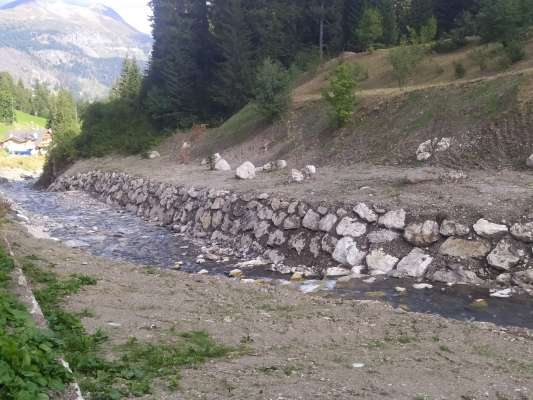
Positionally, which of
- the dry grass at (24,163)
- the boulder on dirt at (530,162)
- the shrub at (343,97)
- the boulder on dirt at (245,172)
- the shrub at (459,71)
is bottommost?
the dry grass at (24,163)

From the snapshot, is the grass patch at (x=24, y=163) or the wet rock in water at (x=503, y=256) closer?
the wet rock in water at (x=503, y=256)

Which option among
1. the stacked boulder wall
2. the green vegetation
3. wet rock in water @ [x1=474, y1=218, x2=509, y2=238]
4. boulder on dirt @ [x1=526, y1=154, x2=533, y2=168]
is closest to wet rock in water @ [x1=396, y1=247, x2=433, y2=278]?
the stacked boulder wall

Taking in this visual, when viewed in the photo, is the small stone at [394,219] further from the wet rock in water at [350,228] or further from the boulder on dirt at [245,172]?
the boulder on dirt at [245,172]

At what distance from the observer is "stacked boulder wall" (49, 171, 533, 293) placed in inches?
485

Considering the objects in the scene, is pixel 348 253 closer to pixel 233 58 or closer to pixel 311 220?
pixel 311 220

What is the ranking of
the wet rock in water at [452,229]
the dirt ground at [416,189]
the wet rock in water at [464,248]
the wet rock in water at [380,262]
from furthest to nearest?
the dirt ground at [416,189], the wet rock in water at [380,262], the wet rock in water at [452,229], the wet rock in water at [464,248]

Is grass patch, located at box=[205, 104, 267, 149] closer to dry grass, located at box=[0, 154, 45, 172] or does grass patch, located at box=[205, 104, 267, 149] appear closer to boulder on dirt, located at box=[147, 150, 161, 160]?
boulder on dirt, located at box=[147, 150, 161, 160]

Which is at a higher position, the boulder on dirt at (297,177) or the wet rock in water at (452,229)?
the boulder on dirt at (297,177)

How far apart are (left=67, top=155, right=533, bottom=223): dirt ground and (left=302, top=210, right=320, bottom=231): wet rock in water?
61 centimetres

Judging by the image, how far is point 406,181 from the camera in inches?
647

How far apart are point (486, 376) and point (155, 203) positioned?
19656mm

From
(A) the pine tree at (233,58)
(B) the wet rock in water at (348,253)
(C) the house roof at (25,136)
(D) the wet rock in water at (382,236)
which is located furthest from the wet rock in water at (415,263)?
(C) the house roof at (25,136)

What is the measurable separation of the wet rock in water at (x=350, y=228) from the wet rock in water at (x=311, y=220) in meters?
0.84

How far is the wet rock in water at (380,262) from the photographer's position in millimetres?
13312
